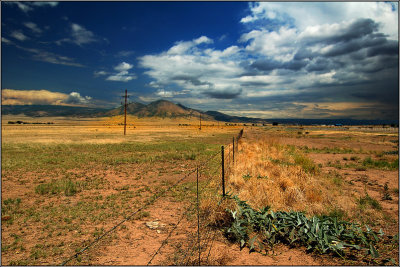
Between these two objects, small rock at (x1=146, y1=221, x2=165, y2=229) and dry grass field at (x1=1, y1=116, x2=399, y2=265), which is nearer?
dry grass field at (x1=1, y1=116, x2=399, y2=265)

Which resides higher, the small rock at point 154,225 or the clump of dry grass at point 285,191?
the clump of dry grass at point 285,191

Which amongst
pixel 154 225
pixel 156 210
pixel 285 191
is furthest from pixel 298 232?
pixel 156 210

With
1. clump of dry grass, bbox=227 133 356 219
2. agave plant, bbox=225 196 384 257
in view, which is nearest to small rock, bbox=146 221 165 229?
agave plant, bbox=225 196 384 257

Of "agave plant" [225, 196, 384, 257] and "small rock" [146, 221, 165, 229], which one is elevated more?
"agave plant" [225, 196, 384, 257]

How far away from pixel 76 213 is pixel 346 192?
10.8 meters

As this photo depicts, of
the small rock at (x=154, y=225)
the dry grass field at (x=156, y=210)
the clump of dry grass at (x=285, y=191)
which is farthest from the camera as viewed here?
the clump of dry grass at (x=285, y=191)

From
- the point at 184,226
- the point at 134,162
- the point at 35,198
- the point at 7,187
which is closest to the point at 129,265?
the point at 184,226

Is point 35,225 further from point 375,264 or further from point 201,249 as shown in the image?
point 375,264

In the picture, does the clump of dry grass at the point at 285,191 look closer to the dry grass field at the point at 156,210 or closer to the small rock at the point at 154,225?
the dry grass field at the point at 156,210

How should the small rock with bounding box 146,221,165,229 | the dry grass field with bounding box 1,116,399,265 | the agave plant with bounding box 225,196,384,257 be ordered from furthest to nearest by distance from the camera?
the small rock with bounding box 146,221,165,229, the dry grass field with bounding box 1,116,399,265, the agave plant with bounding box 225,196,384,257

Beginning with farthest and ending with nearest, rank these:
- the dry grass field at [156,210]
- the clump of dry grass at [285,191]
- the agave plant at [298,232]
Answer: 1. the clump of dry grass at [285,191]
2. the dry grass field at [156,210]
3. the agave plant at [298,232]

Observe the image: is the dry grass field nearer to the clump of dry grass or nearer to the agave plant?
the clump of dry grass

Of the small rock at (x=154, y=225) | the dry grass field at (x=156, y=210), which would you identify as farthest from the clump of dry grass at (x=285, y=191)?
the small rock at (x=154, y=225)

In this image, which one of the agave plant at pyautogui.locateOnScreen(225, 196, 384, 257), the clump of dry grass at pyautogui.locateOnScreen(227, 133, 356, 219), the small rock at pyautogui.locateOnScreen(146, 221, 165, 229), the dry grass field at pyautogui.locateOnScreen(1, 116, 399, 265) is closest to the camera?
the agave plant at pyautogui.locateOnScreen(225, 196, 384, 257)
